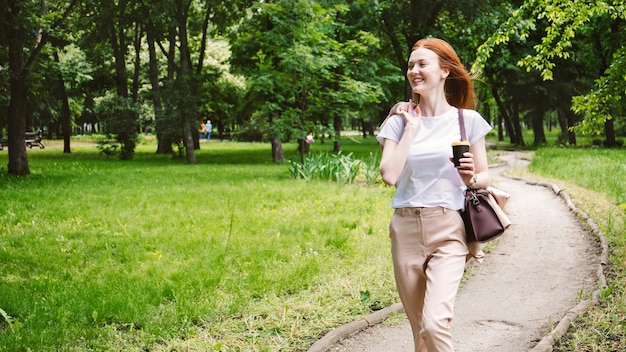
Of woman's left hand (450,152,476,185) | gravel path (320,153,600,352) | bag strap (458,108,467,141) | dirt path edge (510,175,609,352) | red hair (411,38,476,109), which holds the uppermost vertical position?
red hair (411,38,476,109)

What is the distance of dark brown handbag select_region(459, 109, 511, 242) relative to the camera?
3.19m

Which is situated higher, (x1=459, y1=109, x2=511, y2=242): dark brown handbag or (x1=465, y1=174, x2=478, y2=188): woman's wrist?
(x1=465, y1=174, x2=478, y2=188): woman's wrist

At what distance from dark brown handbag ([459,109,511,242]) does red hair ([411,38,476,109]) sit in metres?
0.31

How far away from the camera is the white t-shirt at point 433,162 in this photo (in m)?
3.25

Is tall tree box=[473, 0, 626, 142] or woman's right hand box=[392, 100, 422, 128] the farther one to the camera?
tall tree box=[473, 0, 626, 142]

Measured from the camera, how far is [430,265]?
3.15 metres

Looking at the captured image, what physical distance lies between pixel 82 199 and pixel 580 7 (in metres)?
9.75

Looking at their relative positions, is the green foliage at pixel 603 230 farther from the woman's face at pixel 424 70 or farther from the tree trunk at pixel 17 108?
the tree trunk at pixel 17 108

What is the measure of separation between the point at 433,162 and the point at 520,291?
382 centimetres

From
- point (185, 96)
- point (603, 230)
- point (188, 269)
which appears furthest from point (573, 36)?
point (185, 96)

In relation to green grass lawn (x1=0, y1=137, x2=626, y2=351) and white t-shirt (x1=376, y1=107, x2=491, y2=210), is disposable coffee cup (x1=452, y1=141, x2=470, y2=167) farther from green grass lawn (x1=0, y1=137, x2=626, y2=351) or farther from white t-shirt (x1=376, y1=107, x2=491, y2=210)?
green grass lawn (x1=0, y1=137, x2=626, y2=351)

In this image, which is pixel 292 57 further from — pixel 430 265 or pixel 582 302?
pixel 430 265

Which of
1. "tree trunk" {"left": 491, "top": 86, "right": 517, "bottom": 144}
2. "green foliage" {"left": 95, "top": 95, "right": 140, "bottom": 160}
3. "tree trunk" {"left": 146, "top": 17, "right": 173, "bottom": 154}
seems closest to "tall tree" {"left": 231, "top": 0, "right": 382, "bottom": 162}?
"tree trunk" {"left": 146, "top": 17, "right": 173, "bottom": 154}

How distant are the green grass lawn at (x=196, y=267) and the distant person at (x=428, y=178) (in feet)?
6.39
